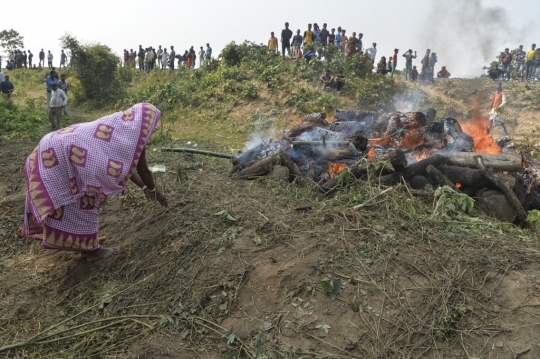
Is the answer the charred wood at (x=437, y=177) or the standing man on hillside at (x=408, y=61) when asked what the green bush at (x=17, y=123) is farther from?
the standing man on hillside at (x=408, y=61)

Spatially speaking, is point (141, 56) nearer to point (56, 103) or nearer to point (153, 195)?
point (56, 103)

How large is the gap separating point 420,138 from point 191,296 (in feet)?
16.8

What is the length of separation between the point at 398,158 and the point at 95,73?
51.9ft

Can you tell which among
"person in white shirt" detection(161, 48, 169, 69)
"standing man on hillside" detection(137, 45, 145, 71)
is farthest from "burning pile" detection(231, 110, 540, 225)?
"standing man on hillside" detection(137, 45, 145, 71)

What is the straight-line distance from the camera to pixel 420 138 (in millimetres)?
7086

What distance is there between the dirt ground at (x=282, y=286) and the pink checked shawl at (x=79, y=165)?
29.6 inches

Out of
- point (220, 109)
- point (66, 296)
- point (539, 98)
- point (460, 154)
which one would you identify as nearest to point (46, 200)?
point (66, 296)

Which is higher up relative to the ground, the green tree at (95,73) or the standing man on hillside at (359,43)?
the standing man on hillside at (359,43)

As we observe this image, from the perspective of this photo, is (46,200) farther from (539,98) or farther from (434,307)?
(539,98)

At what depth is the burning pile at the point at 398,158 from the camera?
5551 millimetres

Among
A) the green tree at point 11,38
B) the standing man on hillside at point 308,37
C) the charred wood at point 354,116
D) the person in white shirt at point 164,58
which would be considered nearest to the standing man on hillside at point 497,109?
the charred wood at point 354,116

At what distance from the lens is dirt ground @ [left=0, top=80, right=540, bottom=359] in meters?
2.83

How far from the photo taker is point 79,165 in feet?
11.5

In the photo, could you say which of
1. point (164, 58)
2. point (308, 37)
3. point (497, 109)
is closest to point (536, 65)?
point (497, 109)
